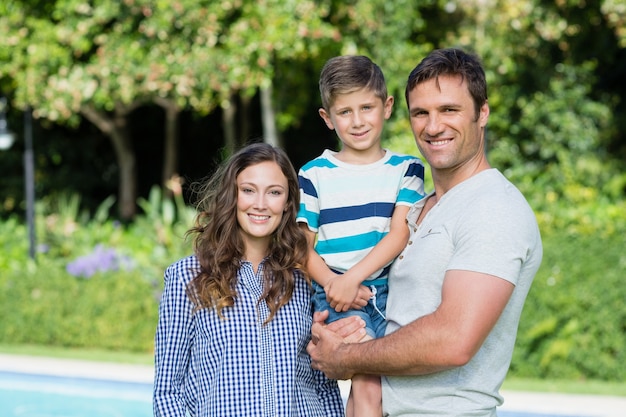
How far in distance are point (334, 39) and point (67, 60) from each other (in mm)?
3457

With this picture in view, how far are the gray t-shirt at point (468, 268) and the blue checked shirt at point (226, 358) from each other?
0.35m

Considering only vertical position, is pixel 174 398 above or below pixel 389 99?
below

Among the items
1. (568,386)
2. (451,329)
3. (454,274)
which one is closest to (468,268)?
(454,274)

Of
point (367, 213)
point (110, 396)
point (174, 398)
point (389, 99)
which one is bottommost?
point (110, 396)

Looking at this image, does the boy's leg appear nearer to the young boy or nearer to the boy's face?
the young boy

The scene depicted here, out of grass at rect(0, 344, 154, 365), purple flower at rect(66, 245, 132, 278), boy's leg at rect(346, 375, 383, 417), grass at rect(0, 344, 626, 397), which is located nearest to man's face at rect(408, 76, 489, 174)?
boy's leg at rect(346, 375, 383, 417)

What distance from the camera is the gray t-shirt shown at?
2.19 metres

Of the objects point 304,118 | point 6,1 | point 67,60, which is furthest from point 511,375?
point 304,118

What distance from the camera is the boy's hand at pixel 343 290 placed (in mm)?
2725

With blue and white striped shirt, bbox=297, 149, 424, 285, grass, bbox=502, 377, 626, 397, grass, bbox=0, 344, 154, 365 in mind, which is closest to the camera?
blue and white striped shirt, bbox=297, 149, 424, 285

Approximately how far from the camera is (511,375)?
8062 mm

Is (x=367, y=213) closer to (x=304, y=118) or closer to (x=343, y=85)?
(x=343, y=85)

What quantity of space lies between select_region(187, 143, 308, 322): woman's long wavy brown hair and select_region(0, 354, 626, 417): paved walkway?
4.36 meters

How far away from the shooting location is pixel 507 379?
791 cm
